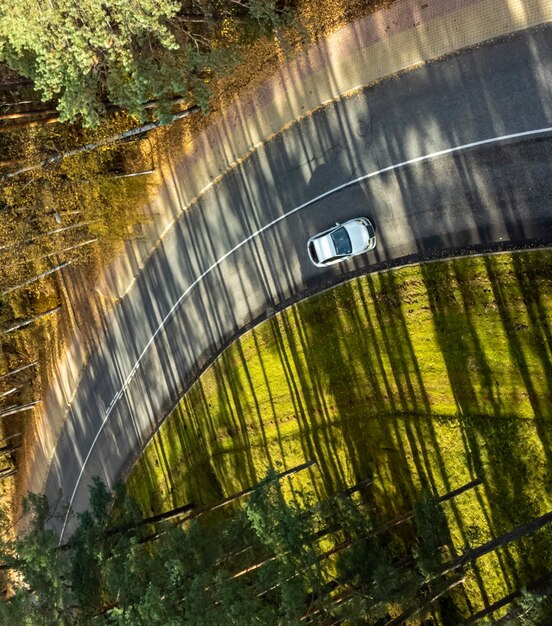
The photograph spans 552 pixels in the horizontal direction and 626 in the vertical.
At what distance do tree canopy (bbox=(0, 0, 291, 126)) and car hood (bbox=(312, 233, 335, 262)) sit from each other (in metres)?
6.85

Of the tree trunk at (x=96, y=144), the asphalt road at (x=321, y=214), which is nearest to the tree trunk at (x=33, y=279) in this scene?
the asphalt road at (x=321, y=214)

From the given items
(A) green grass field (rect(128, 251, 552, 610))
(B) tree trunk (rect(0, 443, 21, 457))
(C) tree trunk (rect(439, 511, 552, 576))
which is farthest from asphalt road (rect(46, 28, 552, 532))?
(C) tree trunk (rect(439, 511, 552, 576))

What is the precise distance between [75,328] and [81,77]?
1606 cm

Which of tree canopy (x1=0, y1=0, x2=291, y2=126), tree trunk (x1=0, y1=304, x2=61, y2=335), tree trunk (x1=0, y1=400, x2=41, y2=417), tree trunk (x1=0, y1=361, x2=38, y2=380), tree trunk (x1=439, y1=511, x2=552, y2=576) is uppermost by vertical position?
tree canopy (x1=0, y1=0, x2=291, y2=126)

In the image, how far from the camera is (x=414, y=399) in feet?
71.9

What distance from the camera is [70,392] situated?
33.1m

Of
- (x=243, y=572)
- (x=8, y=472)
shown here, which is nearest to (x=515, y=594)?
(x=243, y=572)

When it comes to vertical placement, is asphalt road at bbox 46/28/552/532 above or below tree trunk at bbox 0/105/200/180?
below

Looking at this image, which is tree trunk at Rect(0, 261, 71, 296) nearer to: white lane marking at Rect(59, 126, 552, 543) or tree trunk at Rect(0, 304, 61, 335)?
tree trunk at Rect(0, 304, 61, 335)

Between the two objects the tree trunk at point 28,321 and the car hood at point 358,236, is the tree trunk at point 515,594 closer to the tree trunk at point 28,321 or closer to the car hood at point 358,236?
the car hood at point 358,236

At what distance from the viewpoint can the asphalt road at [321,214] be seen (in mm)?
19875

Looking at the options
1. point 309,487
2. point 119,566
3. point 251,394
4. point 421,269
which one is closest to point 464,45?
point 421,269

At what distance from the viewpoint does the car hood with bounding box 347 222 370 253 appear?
22609 mm

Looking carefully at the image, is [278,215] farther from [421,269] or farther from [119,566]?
[119,566]
